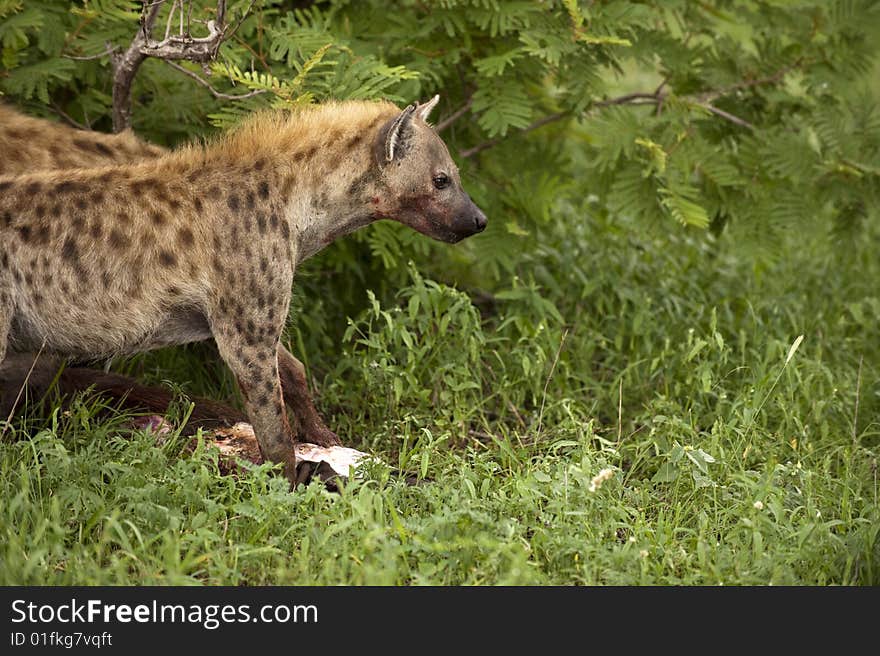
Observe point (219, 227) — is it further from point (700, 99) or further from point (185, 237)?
point (700, 99)

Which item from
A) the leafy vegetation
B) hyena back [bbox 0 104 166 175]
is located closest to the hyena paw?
the leafy vegetation

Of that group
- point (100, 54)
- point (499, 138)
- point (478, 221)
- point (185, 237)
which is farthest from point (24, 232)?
point (499, 138)

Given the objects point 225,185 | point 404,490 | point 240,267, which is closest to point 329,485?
point 404,490

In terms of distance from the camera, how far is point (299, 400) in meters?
6.19

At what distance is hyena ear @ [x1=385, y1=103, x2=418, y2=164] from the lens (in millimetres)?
5473

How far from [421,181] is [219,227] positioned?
91 cm

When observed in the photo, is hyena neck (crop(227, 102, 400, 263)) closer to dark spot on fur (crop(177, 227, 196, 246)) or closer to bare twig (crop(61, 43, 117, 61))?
dark spot on fur (crop(177, 227, 196, 246))

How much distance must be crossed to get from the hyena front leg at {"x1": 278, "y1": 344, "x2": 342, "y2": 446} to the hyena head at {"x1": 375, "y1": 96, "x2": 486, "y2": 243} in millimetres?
960

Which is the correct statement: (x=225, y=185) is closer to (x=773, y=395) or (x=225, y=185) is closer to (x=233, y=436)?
(x=233, y=436)

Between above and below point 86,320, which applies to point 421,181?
above

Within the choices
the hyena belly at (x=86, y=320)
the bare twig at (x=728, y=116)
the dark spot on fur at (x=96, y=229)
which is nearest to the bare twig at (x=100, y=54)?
the dark spot on fur at (x=96, y=229)
